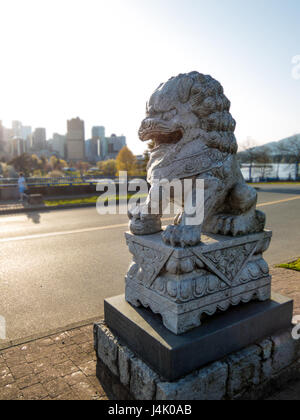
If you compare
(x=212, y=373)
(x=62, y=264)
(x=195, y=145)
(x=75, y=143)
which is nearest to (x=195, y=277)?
(x=212, y=373)

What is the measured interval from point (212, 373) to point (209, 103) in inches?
85.9

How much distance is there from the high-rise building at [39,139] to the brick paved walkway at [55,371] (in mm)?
127277

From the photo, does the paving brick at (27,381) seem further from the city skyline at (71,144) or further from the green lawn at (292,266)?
the city skyline at (71,144)

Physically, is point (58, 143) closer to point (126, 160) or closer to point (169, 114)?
point (126, 160)

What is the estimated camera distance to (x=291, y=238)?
8.18 meters

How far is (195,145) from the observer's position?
2705 mm

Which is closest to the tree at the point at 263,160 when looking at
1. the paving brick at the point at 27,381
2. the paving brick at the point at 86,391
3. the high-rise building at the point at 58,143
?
the paving brick at the point at 86,391

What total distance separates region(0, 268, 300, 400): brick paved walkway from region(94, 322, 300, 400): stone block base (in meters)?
0.12

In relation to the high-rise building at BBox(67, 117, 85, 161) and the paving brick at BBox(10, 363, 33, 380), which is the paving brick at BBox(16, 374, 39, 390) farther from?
the high-rise building at BBox(67, 117, 85, 161)

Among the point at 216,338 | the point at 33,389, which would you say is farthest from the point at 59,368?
the point at 216,338

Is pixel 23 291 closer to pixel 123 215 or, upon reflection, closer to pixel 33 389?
pixel 33 389

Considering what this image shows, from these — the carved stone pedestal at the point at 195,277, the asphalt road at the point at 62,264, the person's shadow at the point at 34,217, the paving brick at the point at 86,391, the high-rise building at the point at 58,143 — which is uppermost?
the high-rise building at the point at 58,143

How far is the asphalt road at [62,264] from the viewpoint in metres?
4.07
